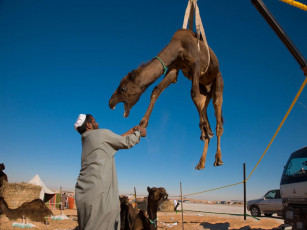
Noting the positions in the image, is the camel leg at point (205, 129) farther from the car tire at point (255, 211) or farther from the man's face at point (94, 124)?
the car tire at point (255, 211)

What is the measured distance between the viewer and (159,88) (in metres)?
4.12

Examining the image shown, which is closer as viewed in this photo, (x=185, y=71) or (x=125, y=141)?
(x=125, y=141)

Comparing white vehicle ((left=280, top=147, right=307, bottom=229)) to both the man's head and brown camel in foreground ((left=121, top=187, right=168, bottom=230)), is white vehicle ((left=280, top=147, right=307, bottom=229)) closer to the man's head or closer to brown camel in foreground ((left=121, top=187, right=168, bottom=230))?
brown camel in foreground ((left=121, top=187, right=168, bottom=230))

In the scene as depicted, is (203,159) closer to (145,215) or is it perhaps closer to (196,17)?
(196,17)

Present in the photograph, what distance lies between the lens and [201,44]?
489 centimetres

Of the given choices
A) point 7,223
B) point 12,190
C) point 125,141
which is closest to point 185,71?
point 125,141

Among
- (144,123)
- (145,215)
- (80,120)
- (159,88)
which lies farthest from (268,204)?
(80,120)

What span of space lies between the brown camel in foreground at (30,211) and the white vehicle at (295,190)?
1326cm

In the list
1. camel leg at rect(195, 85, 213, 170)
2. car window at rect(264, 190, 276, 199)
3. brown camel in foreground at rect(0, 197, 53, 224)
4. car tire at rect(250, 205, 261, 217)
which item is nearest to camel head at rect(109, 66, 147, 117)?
camel leg at rect(195, 85, 213, 170)

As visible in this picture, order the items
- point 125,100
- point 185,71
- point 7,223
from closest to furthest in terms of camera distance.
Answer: point 125,100 → point 185,71 → point 7,223

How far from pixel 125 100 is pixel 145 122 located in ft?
1.87

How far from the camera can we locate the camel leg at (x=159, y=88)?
3.67 meters

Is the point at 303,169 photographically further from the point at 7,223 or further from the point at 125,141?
the point at 7,223

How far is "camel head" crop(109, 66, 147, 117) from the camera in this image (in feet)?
12.8
